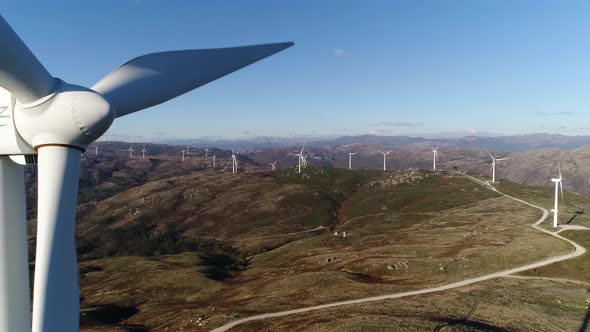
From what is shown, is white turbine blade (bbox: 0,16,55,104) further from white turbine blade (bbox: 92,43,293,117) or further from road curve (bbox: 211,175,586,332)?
road curve (bbox: 211,175,586,332)

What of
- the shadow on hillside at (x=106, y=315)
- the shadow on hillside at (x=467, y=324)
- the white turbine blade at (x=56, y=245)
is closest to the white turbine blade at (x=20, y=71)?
the white turbine blade at (x=56, y=245)

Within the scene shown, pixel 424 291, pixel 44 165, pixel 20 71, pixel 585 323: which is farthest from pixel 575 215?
pixel 20 71

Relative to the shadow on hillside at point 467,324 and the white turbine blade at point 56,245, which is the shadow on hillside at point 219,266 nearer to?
the shadow on hillside at point 467,324

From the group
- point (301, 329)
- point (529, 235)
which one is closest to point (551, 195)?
point (529, 235)

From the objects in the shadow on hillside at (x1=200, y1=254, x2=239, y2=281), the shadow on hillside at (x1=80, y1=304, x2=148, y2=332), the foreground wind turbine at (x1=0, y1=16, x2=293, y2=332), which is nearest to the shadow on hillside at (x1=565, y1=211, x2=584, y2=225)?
→ the shadow on hillside at (x1=200, y1=254, x2=239, y2=281)

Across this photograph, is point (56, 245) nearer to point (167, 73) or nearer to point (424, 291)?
point (167, 73)

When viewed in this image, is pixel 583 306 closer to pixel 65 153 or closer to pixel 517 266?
pixel 517 266
